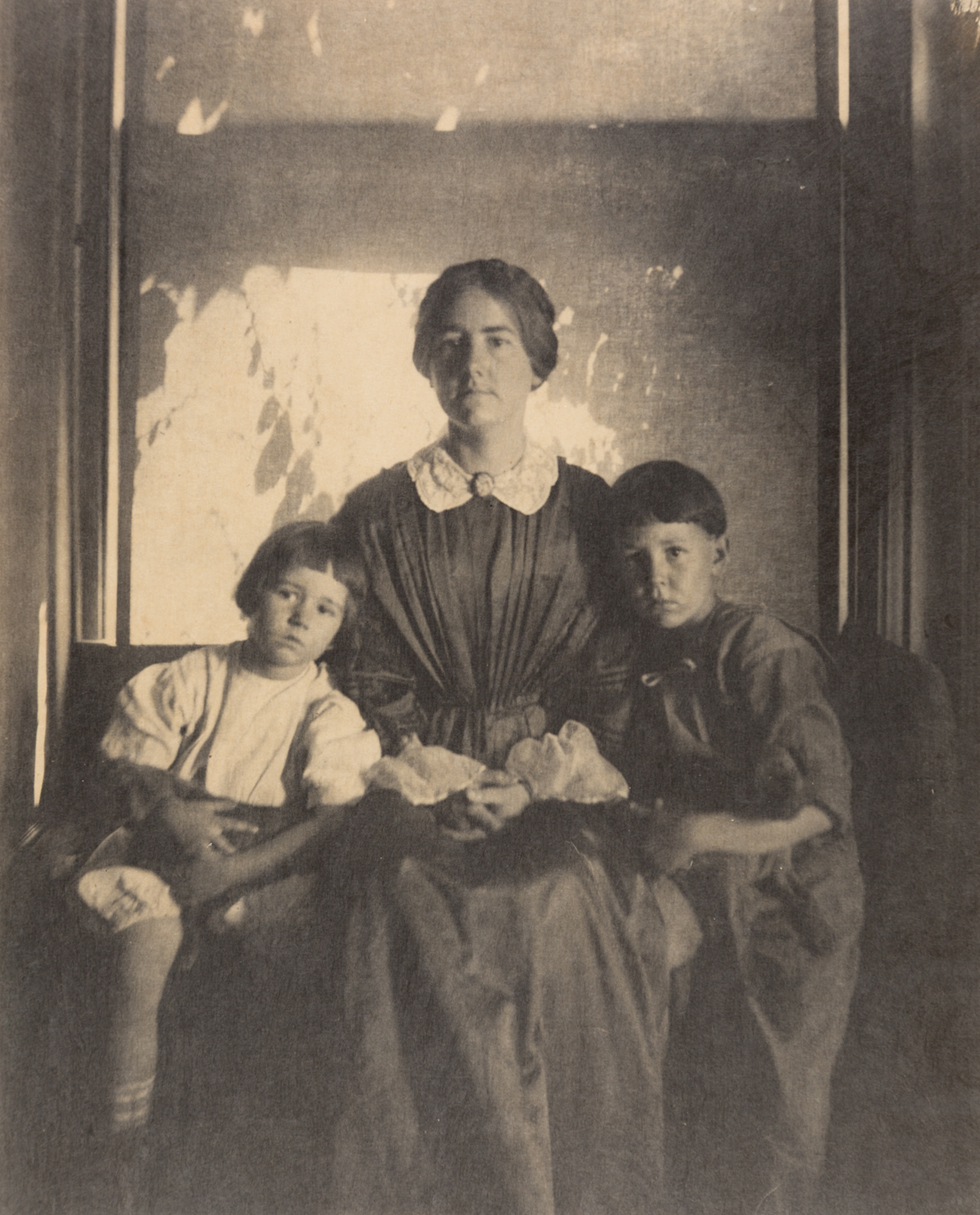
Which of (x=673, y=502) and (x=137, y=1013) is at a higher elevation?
(x=673, y=502)

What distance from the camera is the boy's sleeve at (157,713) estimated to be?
2.64m

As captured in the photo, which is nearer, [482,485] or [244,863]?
[244,863]

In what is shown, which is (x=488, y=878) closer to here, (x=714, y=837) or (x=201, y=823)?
(x=714, y=837)

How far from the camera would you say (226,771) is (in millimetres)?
2617

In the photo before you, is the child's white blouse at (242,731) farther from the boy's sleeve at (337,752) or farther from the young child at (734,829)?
the young child at (734,829)

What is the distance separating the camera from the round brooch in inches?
107

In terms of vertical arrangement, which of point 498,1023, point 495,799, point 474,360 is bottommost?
point 498,1023

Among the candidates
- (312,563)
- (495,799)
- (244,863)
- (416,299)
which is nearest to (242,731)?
(244,863)

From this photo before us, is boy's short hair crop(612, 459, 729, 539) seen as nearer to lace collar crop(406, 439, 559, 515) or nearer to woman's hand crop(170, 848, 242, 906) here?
lace collar crop(406, 439, 559, 515)

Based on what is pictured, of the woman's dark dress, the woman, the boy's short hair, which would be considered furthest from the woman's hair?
the woman's dark dress

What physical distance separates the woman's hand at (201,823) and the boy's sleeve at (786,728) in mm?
1417

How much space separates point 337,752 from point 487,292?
1.38 meters

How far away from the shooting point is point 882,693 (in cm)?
270

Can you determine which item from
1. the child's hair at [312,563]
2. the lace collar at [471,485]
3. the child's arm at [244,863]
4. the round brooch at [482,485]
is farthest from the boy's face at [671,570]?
the child's arm at [244,863]
